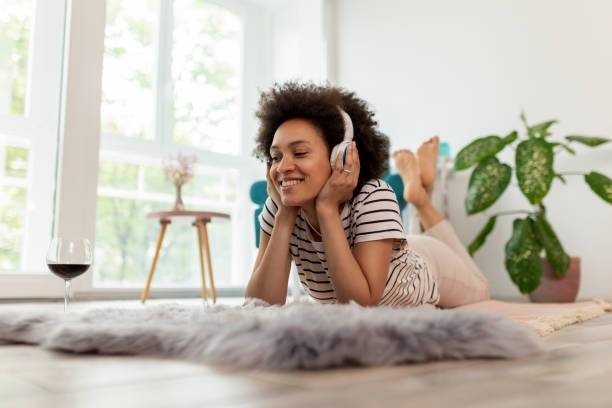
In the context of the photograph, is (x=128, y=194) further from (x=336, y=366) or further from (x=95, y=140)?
(x=336, y=366)

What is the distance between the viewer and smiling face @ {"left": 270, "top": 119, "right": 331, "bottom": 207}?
1.34m

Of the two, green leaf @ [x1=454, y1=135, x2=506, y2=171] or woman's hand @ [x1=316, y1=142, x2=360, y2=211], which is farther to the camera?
green leaf @ [x1=454, y1=135, x2=506, y2=171]

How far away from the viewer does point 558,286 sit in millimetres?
2662

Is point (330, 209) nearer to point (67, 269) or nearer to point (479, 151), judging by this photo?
point (67, 269)

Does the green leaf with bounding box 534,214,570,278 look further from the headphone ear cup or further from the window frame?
the window frame

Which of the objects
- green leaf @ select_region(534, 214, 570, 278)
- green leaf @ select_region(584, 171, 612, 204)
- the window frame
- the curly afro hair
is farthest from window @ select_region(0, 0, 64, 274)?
green leaf @ select_region(584, 171, 612, 204)

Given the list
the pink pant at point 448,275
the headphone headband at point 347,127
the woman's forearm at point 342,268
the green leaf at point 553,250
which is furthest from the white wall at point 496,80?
the woman's forearm at point 342,268

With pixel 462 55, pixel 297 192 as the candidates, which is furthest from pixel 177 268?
pixel 297 192

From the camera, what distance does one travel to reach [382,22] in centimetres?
416

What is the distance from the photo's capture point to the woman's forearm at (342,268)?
1252mm

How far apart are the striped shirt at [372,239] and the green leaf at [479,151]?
1.34 meters

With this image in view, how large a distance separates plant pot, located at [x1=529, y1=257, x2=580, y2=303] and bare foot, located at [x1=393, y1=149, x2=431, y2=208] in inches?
27.5

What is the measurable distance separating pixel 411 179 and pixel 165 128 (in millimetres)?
2048

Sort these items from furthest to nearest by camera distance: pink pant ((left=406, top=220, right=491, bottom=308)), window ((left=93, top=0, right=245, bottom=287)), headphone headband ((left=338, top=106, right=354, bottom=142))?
window ((left=93, top=0, right=245, bottom=287)) < pink pant ((left=406, top=220, right=491, bottom=308)) < headphone headband ((left=338, top=106, right=354, bottom=142))
